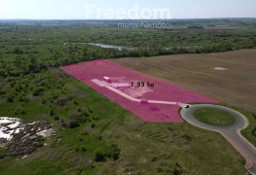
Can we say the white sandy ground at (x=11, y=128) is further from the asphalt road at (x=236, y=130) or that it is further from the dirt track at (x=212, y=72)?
the dirt track at (x=212, y=72)

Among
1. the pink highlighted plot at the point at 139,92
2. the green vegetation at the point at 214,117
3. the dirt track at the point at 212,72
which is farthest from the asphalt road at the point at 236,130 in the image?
the dirt track at the point at 212,72

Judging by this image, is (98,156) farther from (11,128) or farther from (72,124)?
(11,128)

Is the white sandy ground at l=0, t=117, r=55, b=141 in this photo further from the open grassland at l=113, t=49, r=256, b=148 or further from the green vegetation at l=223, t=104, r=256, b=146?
the open grassland at l=113, t=49, r=256, b=148

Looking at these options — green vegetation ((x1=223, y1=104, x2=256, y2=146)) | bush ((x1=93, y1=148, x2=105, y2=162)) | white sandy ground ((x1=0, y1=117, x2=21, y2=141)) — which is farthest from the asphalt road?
white sandy ground ((x1=0, y1=117, x2=21, y2=141))

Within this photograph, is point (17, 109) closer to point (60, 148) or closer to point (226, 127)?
point (60, 148)

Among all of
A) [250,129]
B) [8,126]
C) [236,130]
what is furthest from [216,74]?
[8,126]

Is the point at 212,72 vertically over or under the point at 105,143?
over
